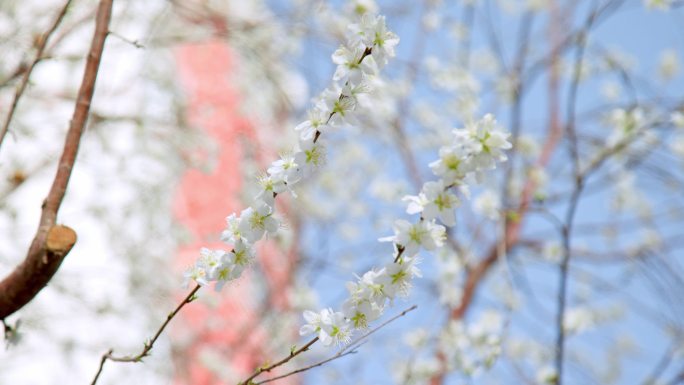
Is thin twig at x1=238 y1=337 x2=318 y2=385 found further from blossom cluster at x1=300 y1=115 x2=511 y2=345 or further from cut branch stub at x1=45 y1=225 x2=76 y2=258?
cut branch stub at x1=45 y1=225 x2=76 y2=258

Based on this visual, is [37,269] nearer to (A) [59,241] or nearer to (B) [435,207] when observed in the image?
(A) [59,241]

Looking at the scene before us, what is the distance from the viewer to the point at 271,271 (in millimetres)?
6562

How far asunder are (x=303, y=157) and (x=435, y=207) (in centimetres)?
23

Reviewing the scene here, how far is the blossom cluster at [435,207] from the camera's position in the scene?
51.1 inches

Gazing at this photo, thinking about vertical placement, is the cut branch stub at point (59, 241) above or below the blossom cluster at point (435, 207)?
above

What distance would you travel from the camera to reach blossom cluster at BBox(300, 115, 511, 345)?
1.30 m

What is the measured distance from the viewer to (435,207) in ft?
4.28

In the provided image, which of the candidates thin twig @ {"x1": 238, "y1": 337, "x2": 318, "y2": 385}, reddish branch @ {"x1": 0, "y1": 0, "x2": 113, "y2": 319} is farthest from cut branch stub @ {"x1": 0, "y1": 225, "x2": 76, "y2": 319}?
thin twig @ {"x1": 238, "y1": 337, "x2": 318, "y2": 385}

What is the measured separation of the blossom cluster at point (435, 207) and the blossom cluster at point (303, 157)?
0.17 metres

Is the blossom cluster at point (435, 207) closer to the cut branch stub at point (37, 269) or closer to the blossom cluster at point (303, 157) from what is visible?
the blossom cluster at point (303, 157)

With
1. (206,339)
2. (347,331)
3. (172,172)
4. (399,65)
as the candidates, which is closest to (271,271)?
(206,339)

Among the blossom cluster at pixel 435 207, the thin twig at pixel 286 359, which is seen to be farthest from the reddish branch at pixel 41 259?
the blossom cluster at pixel 435 207

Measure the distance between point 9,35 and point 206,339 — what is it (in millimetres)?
3354

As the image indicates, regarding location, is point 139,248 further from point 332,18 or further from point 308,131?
point 308,131
